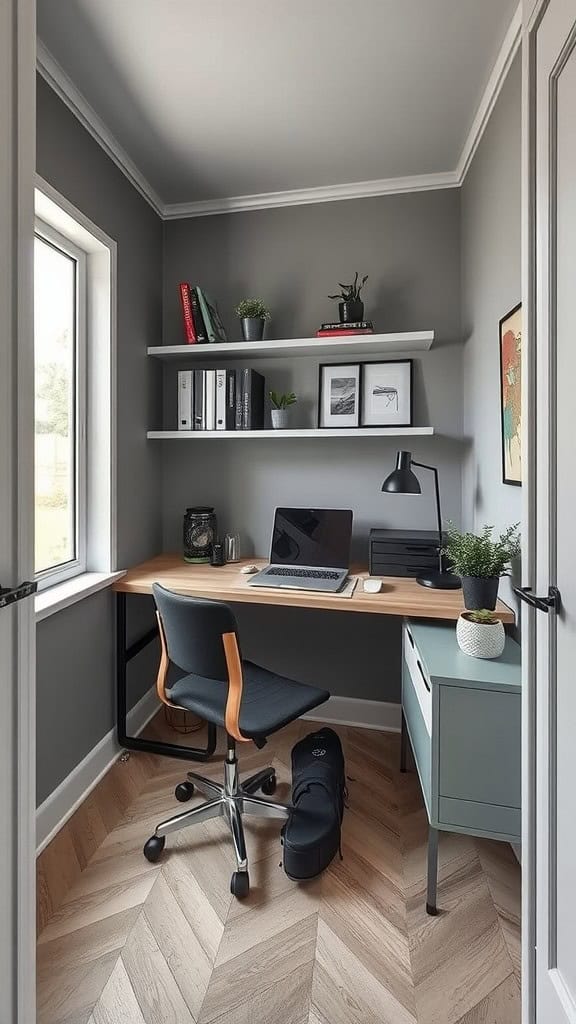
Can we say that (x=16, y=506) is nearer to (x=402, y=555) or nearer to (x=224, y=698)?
(x=224, y=698)

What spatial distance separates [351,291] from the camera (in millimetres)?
2244

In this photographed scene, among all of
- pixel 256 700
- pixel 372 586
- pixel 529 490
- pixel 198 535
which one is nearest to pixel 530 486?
pixel 529 490

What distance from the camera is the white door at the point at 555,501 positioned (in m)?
0.89

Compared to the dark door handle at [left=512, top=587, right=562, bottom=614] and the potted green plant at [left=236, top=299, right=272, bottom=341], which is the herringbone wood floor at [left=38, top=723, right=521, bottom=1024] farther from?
the potted green plant at [left=236, top=299, right=272, bottom=341]

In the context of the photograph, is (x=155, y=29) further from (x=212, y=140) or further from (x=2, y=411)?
(x=2, y=411)

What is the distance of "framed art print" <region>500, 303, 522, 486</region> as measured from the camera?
154cm

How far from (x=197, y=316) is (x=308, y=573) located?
1277mm

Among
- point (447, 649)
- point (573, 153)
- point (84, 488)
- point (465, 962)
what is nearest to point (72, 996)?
point (465, 962)

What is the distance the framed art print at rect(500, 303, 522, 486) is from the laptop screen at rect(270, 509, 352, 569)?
2.54 feet

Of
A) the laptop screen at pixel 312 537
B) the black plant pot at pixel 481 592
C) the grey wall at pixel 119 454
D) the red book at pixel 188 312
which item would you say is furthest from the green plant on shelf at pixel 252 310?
the black plant pot at pixel 481 592

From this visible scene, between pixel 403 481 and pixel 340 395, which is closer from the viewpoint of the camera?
pixel 403 481

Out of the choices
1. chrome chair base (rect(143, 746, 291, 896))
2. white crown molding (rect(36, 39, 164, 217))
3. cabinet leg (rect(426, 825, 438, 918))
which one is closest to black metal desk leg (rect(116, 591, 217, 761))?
chrome chair base (rect(143, 746, 291, 896))

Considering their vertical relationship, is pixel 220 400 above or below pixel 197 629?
above

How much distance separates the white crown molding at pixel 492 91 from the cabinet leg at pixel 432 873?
2.15 meters
